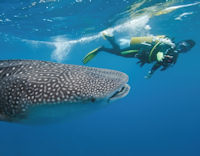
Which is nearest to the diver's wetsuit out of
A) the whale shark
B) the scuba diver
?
the scuba diver

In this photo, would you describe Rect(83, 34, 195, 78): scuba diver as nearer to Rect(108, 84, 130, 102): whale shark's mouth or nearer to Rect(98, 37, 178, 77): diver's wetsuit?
Rect(98, 37, 178, 77): diver's wetsuit

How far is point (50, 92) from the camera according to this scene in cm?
253

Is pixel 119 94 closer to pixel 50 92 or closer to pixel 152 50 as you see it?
pixel 50 92

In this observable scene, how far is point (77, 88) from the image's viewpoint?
2494mm

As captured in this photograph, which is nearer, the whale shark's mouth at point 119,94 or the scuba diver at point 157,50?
the whale shark's mouth at point 119,94

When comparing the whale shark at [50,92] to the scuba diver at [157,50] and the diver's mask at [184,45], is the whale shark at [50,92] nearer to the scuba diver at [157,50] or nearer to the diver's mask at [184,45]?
the scuba diver at [157,50]

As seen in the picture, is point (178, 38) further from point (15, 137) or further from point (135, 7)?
point (15, 137)

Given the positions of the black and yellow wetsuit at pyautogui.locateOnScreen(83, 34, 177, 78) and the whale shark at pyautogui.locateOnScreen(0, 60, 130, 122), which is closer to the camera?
the whale shark at pyautogui.locateOnScreen(0, 60, 130, 122)

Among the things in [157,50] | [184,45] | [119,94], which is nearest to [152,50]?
[157,50]

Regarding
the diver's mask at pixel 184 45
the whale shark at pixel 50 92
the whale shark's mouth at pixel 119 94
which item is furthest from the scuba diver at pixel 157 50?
the whale shark at pixel 50 92

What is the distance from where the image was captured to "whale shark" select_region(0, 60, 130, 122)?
2414mm

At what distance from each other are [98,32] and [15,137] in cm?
2549

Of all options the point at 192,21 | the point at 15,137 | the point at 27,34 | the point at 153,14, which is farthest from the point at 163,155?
the point at 27,34

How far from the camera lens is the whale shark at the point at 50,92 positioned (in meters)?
2.41
